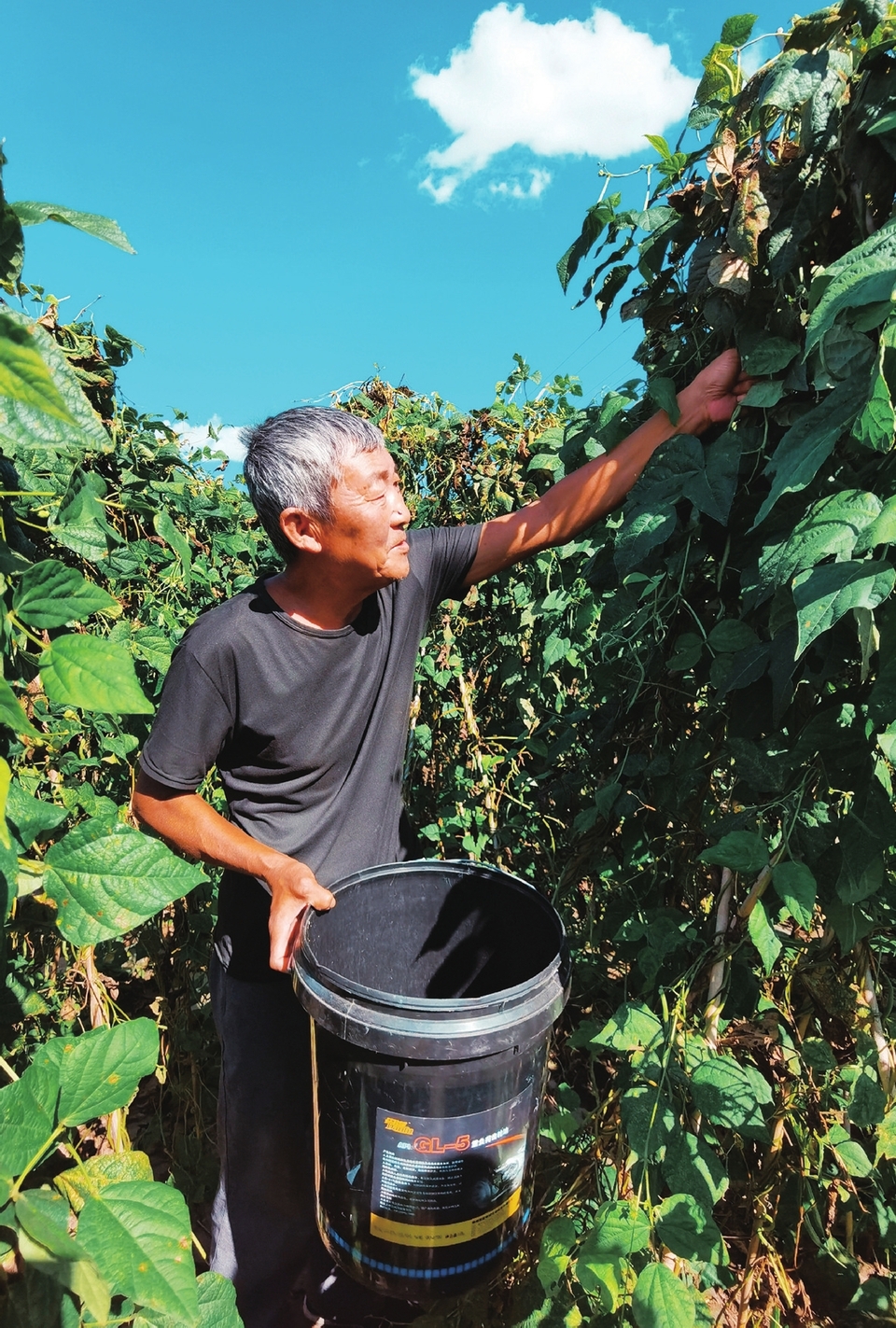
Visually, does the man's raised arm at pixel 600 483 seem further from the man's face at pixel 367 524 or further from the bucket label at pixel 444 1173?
the bucket label at pixel 444 1173

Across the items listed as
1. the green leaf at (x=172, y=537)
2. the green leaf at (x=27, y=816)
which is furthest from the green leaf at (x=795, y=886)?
the green leaf at (x=172, y=537)

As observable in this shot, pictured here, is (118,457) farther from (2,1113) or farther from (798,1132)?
(798,1132)

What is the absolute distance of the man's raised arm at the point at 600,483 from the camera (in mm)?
1310

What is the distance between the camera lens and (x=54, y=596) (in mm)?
871

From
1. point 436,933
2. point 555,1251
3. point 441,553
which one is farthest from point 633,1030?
point 441,553

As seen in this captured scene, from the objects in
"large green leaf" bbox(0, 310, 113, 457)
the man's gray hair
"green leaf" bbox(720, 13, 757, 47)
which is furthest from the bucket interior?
"green leaf" bbox(720, 13, 757, 47)

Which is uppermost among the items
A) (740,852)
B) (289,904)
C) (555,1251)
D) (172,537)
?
(172,537)

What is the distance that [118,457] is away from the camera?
2957mm

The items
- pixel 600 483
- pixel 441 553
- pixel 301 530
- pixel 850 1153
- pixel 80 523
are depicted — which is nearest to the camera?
pixel 850 1153

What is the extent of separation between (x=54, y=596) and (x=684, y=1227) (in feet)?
3.84

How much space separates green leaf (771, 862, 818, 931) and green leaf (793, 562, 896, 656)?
1.25ft

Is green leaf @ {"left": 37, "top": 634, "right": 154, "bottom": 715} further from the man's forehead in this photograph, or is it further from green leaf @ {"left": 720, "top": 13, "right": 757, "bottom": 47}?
green leaf @ {"left": 720, "top": 13, "right": 757, "bottom": 47}

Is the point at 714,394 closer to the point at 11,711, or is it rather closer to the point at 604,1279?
the point at 11,711

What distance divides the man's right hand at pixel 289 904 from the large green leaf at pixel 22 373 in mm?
1012
